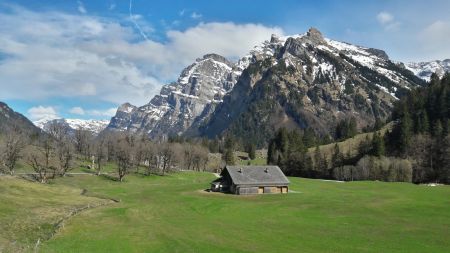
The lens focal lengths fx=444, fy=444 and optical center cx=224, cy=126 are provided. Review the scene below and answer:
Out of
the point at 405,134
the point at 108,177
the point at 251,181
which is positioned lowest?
the point at 108,177

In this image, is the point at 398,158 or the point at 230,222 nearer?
the point at 230,222

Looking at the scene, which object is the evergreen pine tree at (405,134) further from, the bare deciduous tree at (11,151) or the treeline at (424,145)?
the bare deciduous tree at (11,151)

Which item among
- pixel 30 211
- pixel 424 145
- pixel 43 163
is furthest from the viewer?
pixel 424 145

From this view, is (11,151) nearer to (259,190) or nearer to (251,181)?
(251,181)

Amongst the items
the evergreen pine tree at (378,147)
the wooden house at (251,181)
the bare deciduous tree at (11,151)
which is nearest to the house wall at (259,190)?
the wooden house at (251,181)

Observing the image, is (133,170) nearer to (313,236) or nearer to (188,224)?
(188,224)

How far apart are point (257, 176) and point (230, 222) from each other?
5193cm

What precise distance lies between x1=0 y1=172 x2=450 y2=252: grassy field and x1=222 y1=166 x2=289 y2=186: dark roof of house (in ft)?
29.9

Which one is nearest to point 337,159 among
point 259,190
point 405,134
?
point 405,134

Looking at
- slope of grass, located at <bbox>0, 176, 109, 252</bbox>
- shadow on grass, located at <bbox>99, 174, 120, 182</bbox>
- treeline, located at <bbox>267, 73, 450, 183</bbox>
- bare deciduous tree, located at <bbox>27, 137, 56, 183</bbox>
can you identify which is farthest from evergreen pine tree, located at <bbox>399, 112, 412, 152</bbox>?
bare deciduous tree, located at <bbox>27, 137, 56, 183</bbox>

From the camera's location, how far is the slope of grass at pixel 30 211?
166ft

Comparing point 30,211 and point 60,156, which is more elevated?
point 60,156

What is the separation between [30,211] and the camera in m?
68.4

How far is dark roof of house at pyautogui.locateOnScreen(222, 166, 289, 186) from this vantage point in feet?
379
